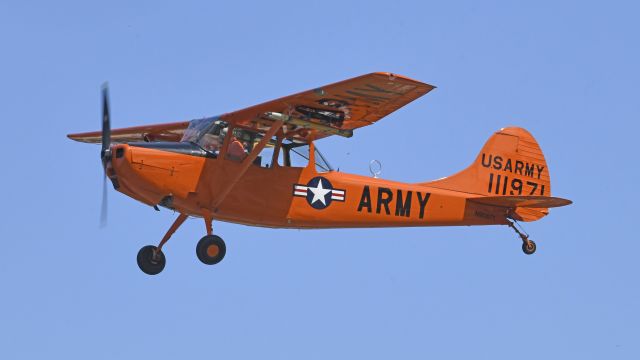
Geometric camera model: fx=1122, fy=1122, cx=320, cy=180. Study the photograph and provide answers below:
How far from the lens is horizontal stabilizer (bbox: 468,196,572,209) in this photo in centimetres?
1662

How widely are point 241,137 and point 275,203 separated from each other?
1069mm

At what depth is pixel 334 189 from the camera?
16.5 meters

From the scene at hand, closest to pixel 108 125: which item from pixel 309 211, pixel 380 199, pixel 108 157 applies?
pixel 108 157

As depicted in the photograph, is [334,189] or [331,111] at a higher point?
[331,111]

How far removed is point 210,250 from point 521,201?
16.3 feet

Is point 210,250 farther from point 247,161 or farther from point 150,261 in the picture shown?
point 247,161

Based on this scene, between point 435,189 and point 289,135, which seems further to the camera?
point 435,189

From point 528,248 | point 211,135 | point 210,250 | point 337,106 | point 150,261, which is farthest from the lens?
point 528,248

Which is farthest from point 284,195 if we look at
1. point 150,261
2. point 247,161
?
point 150,261

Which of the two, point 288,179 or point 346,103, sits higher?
point 346,103

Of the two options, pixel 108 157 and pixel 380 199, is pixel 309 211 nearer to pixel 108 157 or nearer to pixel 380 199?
pixel 380 199

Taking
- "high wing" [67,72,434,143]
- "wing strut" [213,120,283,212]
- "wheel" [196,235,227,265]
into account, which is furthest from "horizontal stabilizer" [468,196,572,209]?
"wheel" [196,235,227,265]

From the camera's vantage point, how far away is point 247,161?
15.5 m

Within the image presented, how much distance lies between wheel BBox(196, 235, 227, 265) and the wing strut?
1.44 feet
